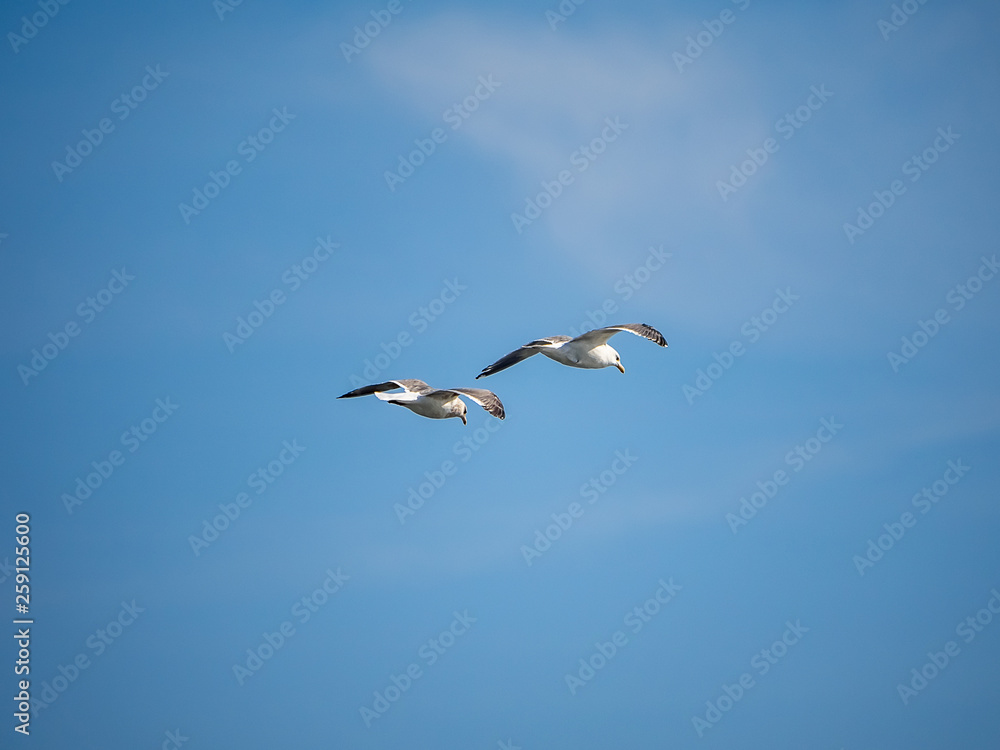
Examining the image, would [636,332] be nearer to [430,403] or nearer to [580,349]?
[580,349]

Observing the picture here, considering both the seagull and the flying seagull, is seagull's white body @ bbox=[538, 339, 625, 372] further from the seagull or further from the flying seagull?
the seagull

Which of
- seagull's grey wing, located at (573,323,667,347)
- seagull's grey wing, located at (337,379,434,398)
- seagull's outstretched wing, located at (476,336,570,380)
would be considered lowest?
seagull's grey wing, located at (337,379,434,398)

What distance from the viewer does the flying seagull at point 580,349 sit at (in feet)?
93.6

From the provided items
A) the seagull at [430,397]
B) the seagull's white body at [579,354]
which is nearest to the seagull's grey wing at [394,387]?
the seagull at [430,397]

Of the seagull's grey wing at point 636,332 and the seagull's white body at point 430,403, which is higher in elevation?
the seagull's grey wing at point 636,332

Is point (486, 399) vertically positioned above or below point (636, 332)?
below

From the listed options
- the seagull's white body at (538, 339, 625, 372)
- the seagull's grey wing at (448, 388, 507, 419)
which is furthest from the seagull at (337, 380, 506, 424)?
the seagull's white body at (538, 339, 625, 372)

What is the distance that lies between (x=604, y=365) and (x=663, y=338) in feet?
11.5

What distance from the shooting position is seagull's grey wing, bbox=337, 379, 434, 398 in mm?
26766

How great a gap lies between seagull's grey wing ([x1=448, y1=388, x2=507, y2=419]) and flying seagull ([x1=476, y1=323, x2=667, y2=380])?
1.32 metres

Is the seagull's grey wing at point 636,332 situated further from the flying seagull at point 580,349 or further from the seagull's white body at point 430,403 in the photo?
the seagull's white body at point 430,403

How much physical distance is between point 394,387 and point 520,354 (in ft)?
13.0

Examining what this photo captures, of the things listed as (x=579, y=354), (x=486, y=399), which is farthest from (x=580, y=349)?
(x=486, y=399)

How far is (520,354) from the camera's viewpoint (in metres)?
29.4
